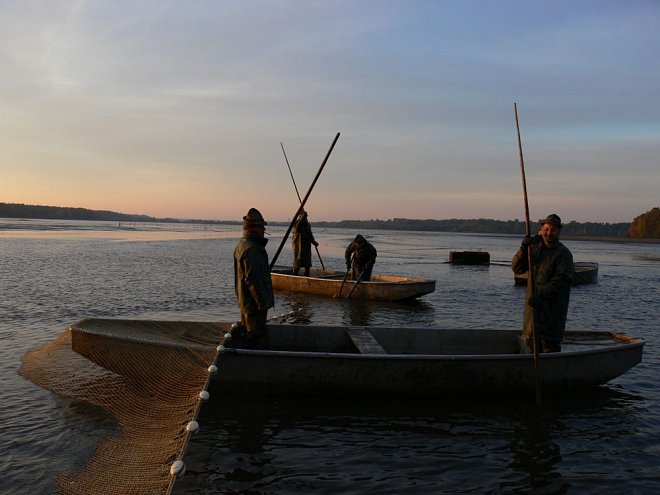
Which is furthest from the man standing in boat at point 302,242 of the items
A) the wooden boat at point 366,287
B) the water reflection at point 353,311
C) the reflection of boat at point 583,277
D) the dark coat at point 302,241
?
the reflection of boat at point 583,277

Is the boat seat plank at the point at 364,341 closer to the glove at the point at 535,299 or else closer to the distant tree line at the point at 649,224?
the glove at the point at 535,299

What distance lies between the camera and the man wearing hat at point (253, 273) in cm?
700

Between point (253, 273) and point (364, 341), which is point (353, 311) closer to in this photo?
point (364, 341)

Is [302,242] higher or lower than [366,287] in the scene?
higher

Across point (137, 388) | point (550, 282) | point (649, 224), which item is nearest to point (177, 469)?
point (137, 388)

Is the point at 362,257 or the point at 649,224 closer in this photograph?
the point at 362,257

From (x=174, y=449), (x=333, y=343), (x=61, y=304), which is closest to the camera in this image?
(x=174, y=449)

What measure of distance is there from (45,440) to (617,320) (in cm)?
1512

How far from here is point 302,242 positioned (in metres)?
17.6

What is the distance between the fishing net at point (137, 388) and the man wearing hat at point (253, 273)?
27.3 inches

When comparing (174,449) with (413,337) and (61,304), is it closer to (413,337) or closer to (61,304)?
(413,337)

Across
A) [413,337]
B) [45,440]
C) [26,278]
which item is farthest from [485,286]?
[45,440]

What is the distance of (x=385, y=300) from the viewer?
16609 millimetres

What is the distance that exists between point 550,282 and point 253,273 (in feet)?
13.5
